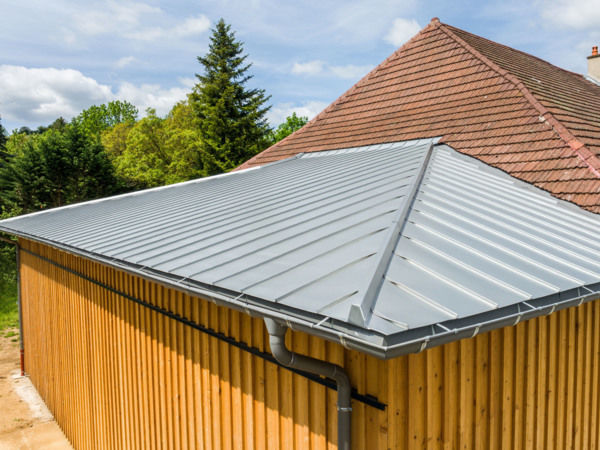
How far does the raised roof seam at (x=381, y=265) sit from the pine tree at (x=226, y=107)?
895 inches

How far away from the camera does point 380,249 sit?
8.09ft

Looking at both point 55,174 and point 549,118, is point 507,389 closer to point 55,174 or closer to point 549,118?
point 549,118

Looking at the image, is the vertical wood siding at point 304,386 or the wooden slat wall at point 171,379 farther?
the wooden slat wall at point 171,379

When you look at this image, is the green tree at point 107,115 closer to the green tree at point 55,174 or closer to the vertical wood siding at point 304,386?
the green tree at point 55,174

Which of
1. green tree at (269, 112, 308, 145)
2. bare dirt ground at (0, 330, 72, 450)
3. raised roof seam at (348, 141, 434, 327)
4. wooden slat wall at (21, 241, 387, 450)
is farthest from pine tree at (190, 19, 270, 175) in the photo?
raised roof seam at (348, 141, 434, 327)

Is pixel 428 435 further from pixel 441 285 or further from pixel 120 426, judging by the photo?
pixel 120 426

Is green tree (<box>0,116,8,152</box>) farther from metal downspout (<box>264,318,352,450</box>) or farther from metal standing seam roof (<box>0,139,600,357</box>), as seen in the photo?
metal downspout (<box>264,318,352,450</box>)

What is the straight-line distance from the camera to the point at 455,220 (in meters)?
3.23

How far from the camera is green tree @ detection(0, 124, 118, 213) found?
62.5 ft

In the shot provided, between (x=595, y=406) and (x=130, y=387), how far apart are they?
4555 mm

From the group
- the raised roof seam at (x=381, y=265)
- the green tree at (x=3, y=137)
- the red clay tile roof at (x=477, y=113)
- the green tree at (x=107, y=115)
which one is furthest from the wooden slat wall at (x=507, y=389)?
the green tree at (x=107, y=115)

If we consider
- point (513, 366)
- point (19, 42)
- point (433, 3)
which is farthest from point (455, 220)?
point (19, 42)

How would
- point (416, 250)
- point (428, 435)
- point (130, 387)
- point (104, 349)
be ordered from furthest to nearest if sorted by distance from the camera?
point (104, 349), point (130, 387), point (416, 250), point (428, 435)

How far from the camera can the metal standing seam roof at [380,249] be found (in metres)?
1.91
